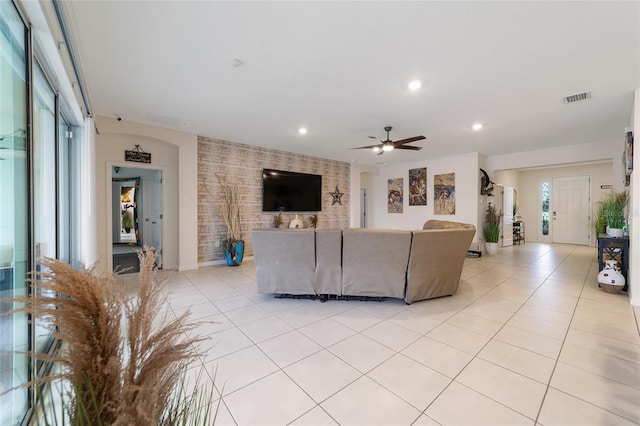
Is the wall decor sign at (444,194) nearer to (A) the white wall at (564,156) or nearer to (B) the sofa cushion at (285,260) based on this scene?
(A) the white wall at (564,156)

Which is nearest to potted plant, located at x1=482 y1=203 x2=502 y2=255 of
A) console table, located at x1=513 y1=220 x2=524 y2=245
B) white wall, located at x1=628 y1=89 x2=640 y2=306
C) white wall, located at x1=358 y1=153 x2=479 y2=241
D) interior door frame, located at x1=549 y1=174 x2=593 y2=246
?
white wall, located at x1=358 y1=153 x2=479 y2=241

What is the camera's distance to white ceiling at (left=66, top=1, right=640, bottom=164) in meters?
1.95

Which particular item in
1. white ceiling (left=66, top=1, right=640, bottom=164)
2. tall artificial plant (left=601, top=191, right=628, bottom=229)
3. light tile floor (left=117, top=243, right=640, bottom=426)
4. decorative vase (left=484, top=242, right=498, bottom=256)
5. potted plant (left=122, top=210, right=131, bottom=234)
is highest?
white ceiling (left=66, top=1, right=640, bottom=164)

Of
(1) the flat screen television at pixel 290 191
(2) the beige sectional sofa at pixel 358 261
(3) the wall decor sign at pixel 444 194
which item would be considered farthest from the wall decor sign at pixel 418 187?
(2) the beige sectional sofa at pixel 358 261

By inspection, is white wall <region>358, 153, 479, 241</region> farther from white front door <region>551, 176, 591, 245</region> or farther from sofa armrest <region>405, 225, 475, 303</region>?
white front door <region>551, 176, 591, 245</region>

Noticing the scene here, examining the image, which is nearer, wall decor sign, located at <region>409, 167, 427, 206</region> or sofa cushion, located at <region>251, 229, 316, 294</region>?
sofa cushion, located at <region>251, 229, 316, 294</region>

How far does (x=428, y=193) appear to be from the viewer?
7258 mm

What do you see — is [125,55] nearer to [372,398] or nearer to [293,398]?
[293,398]

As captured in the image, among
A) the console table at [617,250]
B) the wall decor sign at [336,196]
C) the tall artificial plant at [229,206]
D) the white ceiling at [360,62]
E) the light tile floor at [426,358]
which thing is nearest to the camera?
the light tile floor at [426,358]

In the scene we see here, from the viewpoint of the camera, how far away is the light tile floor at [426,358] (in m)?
1.52

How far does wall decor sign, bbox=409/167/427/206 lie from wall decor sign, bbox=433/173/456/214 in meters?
0.30

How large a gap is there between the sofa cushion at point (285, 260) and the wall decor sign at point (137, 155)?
9.57 ft

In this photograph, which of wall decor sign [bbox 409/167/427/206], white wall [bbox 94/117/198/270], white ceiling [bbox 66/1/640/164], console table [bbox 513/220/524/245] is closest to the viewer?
white ceiling [bbox 66/1/640/164]

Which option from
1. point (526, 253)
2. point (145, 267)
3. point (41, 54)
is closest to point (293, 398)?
point (145, 267)
